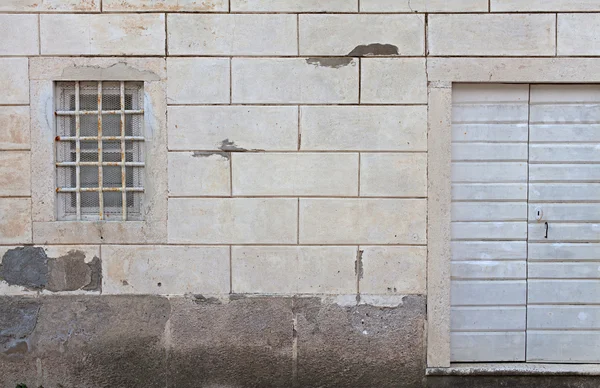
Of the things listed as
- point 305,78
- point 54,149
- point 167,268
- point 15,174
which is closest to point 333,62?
point 305,78

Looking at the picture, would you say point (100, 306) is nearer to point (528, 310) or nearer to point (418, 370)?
point (418, 370)

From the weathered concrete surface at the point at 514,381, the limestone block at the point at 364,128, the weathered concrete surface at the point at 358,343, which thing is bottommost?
the weathered concrete surface at the point at 514,381

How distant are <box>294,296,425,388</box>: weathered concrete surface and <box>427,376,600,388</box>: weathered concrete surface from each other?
255 millimetres

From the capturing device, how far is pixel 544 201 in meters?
5.02

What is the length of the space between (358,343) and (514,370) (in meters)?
1.26

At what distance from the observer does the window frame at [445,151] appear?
4.87 meters

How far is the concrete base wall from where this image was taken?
4941 mm

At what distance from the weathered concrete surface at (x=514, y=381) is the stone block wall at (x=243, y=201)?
0.26 m

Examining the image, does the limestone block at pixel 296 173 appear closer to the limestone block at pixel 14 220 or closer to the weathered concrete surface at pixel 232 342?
the weathered concrete surface at pixel 232 342

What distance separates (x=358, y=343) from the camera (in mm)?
4934

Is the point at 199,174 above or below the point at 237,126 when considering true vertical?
below

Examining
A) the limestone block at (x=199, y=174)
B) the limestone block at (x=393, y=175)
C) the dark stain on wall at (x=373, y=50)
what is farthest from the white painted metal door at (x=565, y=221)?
the limestone block at (x=199, y=174)

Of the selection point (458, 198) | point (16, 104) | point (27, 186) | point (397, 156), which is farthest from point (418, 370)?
point (16, 104)

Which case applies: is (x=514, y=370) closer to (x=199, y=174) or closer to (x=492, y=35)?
(x=492, y=35)
